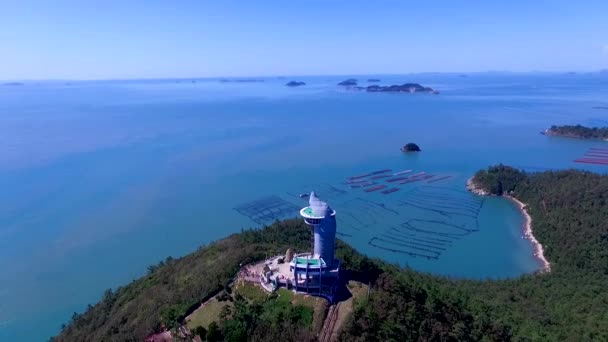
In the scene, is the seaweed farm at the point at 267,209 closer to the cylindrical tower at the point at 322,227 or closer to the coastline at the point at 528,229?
the cylindrical tower at the point at 322,227

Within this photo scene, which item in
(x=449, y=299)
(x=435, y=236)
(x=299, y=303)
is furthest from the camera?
(x=435, y=236)

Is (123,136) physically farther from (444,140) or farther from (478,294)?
(478,294)

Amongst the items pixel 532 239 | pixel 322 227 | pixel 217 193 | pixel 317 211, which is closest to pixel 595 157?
pixel 532 239

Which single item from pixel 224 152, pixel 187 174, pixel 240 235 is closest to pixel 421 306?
pixel 240 235

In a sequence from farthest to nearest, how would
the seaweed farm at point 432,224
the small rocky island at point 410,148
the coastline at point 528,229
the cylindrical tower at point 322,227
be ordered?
the small rocky island at point 410,148
the seaweed farm at point 432,224
the coastline at point 528,229
the cylindrical tower at point 322,227

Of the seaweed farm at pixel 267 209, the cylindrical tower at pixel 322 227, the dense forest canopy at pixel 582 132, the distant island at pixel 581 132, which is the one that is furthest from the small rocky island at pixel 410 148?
the cylindrical tower at pixel 322 227

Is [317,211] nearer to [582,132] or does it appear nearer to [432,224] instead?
[432,224]
